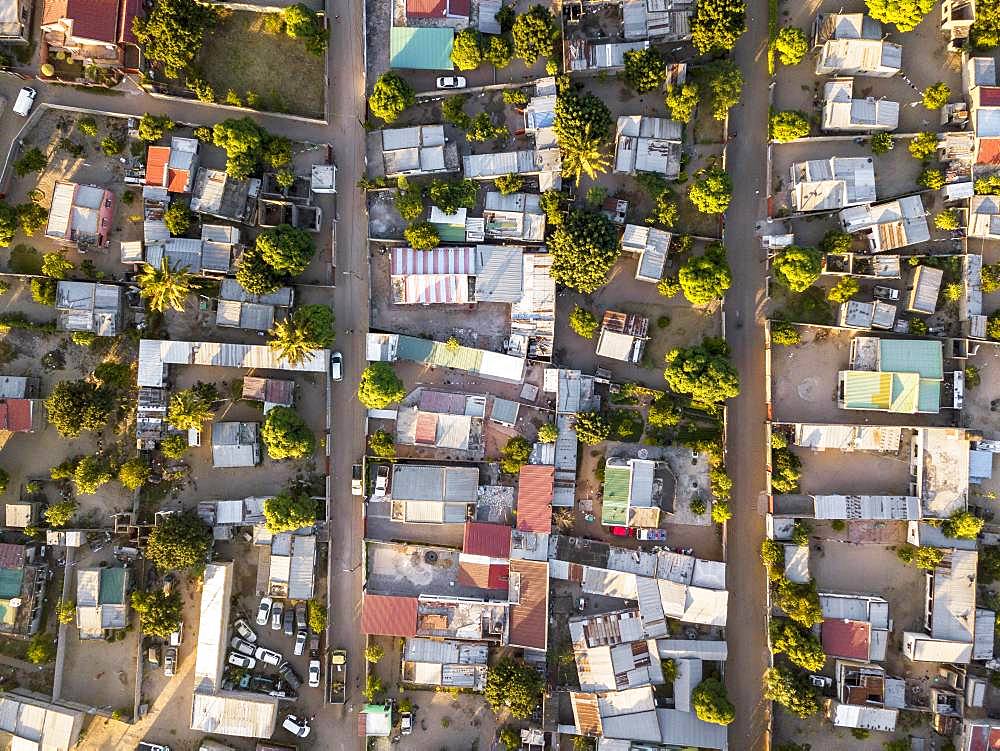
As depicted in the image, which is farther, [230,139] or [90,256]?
[90,256]

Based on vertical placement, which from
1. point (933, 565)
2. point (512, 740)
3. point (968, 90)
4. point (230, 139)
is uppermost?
point (968, 90)

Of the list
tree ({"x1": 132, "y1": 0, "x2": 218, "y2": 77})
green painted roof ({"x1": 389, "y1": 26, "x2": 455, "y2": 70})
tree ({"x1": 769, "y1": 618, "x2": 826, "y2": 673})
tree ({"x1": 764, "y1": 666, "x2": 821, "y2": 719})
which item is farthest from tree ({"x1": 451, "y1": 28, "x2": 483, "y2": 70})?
tree ({"x1": 764, "y1": 666, "x2": 821, "y2": 719})

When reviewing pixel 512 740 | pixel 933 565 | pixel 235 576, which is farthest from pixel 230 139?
pixel 933 565

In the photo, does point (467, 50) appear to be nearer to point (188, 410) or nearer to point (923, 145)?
point (188, 410)

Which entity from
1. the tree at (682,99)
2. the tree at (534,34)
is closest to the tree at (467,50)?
the tree at (534,34)

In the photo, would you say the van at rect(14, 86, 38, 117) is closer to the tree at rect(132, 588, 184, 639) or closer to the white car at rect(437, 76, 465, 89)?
the white car at rect(437, 76, 465, 89)

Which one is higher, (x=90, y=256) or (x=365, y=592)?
(x=90, y=256)

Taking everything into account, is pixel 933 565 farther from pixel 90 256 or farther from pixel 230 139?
pixel 90 256
